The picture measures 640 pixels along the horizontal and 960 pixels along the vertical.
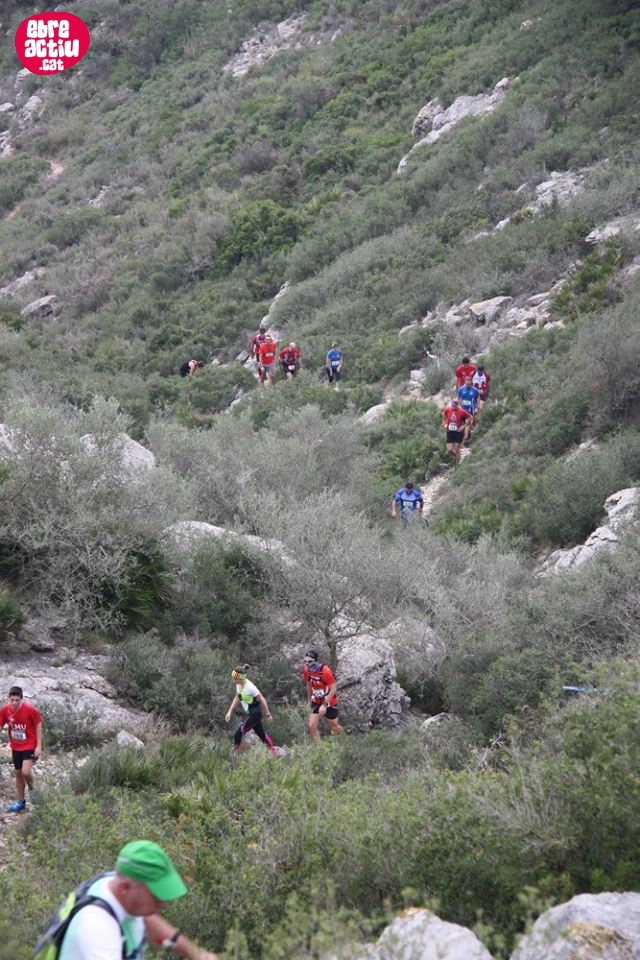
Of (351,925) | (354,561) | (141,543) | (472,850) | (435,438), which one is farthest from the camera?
(435,438)

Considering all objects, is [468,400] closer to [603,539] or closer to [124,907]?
[603,539]

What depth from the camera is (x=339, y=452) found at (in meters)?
17.8

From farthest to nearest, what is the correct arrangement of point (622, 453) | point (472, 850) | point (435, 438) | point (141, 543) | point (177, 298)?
point (177, 298)
point (435, 438)
point (622, 453)
point (141, 543)
point (472, 850)

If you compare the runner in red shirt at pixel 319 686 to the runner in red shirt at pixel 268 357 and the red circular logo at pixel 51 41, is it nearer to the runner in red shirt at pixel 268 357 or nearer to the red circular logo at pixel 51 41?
the runner in red shirt at pixel 268 357

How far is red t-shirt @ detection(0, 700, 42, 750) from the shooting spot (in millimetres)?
7602

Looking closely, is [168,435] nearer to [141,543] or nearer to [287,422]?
[287,422]

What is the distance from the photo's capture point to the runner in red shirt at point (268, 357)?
23828 millimetres

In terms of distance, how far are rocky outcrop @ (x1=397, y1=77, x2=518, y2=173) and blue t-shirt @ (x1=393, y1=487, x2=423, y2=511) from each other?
17799mm

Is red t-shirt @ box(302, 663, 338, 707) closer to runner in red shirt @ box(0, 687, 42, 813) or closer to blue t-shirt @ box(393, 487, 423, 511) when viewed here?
runner in red shirt @ box(0, 687, 42, 813)

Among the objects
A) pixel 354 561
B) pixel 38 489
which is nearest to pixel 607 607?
pixel 354 561

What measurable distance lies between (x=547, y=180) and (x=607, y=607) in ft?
57.6

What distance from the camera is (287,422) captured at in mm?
18750

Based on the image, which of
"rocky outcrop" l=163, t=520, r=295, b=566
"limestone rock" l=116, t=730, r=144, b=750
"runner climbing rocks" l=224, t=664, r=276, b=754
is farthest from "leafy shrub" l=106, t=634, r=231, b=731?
"rocky outcrop" l=163, t=520, r=295, b=566

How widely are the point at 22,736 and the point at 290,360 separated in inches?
657
